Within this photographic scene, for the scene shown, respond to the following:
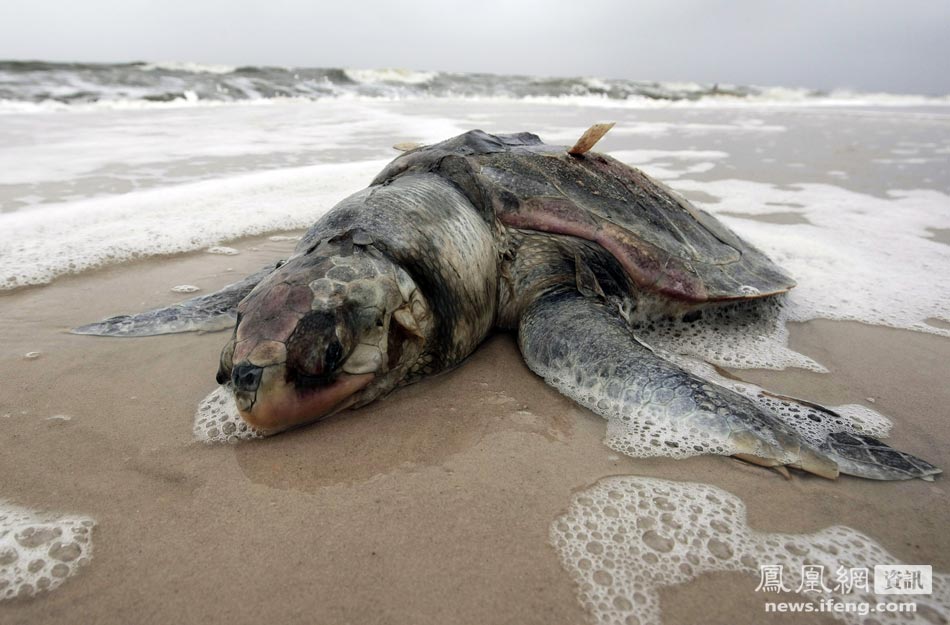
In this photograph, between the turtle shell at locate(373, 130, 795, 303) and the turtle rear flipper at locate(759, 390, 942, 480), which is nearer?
the turtle rear flipper at locate(759, 390, 942, 480)

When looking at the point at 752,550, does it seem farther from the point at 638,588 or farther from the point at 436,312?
the point at 436,312

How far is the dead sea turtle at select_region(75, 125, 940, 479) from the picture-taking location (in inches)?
59.2

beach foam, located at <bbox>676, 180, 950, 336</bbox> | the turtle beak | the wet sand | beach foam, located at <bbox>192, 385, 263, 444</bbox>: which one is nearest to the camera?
the wet sand

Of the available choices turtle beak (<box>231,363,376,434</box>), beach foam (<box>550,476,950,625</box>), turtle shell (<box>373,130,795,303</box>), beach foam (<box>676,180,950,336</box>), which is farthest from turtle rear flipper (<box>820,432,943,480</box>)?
turtle beak (<box>231,363,376,434</box>)

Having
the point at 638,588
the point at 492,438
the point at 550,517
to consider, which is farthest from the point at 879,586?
the point at 492,438

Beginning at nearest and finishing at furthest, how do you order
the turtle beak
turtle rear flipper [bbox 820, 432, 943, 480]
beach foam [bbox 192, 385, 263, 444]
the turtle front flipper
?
the turtle beak < turtle rear flipper [bbox 820, 432, 943, 480] < beach foam [bbox 192, 385, 263, 444] < the turtle front flipper

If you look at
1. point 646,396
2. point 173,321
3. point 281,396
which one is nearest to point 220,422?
point 281,396

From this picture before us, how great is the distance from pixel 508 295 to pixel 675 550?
1.28 meters

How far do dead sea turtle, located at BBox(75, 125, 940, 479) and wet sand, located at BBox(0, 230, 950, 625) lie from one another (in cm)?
12

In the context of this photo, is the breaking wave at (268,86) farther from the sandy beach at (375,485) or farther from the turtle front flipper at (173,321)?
the sandy beach at (375,485)

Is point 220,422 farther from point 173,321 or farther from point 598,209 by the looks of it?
point 598,209

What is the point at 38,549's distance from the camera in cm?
124

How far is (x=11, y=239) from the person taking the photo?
3.40m

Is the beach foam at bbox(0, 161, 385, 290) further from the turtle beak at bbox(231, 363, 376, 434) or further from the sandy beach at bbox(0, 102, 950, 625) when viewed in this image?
the turtle beak at bbox(231, 363, 376, 434)
